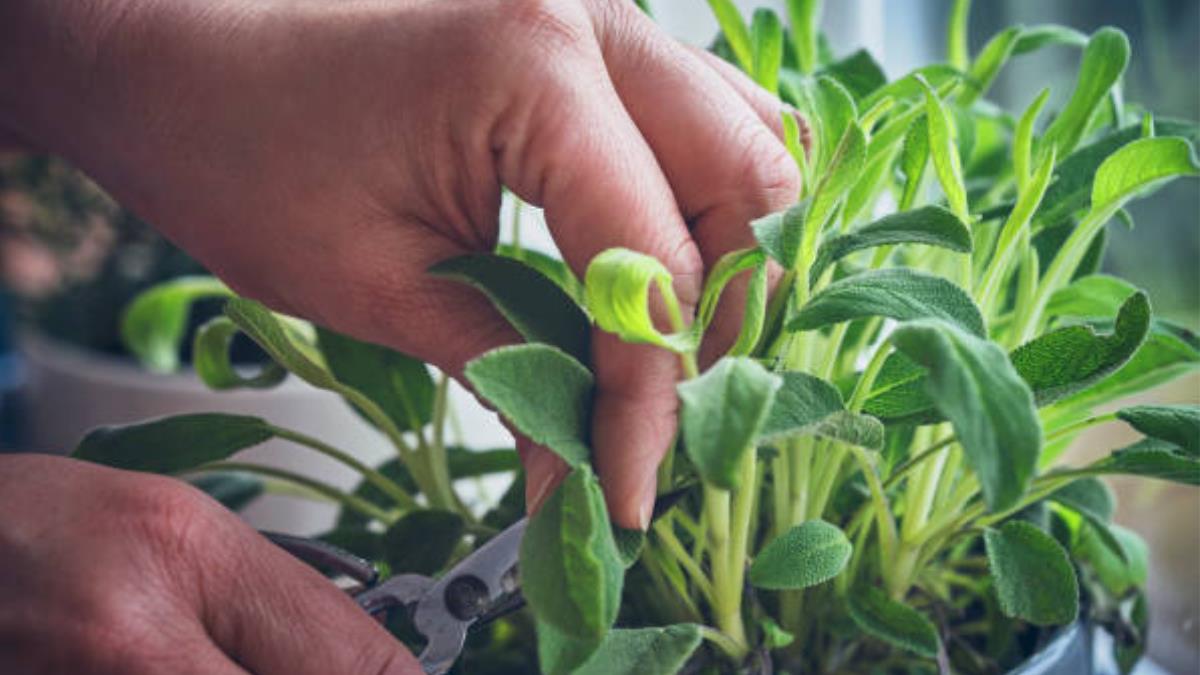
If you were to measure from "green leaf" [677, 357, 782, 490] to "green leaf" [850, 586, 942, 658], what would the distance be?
0.52 feet

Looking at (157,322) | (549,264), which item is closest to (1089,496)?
(549,264)

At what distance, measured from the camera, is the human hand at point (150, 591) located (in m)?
0.36

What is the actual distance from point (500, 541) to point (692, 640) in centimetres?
9

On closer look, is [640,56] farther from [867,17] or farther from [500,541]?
[867,17]

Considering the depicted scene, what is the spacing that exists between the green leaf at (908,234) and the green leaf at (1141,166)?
84mm

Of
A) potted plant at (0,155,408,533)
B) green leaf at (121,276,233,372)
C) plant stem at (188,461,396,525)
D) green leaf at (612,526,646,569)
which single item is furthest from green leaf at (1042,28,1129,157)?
potted plant at (0,155,408,533)

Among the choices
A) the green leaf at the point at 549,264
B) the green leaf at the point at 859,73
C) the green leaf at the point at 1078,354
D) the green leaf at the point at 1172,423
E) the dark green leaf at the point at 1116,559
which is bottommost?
the dark green leaf at the point at 1116,559

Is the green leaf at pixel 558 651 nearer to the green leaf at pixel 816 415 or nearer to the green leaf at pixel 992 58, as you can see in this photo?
the green leaf at pixel 816 415

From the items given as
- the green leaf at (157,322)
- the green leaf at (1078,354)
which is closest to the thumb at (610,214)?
the green leaf at (1078,354)

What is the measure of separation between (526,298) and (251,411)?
58 cm

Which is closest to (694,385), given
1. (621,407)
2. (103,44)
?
(621,407)

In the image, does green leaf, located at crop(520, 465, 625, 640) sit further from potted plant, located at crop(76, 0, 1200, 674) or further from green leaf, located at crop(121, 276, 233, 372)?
green leaf, located at crop(121, 276, 233, 372)

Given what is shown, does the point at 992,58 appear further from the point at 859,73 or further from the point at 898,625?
the point at 898,625

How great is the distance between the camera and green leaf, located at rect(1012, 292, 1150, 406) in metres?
0.33
